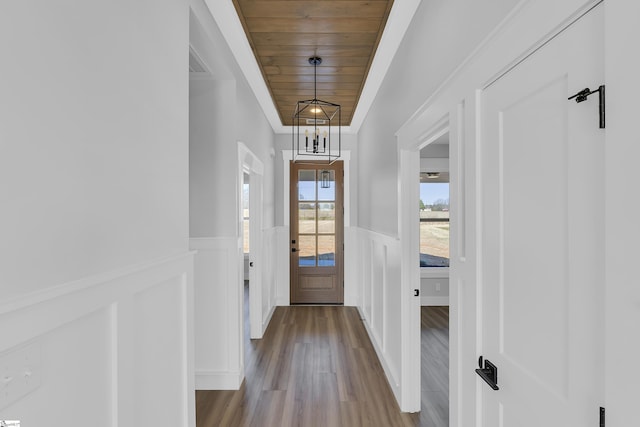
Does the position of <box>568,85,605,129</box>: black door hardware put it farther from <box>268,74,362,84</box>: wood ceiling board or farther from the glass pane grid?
A: the glass pane grid

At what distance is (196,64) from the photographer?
253 cm

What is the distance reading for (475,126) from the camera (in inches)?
50.1

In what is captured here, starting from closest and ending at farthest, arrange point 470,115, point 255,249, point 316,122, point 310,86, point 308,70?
point 470,115, point 308,70, point 310,86, point 255,249, point 316,122

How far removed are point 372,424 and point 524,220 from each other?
187 cm

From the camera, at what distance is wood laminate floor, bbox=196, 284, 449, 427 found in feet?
7.62

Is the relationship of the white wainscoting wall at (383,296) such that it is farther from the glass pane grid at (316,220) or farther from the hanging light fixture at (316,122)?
the hanging light fixture at (316,122)

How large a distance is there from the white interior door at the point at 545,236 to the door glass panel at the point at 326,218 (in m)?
4.05

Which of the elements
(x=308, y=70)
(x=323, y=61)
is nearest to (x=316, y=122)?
(x=308, y=70)

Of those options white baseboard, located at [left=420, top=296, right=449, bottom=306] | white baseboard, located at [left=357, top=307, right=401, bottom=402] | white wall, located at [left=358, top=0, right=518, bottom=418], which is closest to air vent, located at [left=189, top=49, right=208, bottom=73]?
white wall, located at [left=358, top=0, right=518, bottom=418]

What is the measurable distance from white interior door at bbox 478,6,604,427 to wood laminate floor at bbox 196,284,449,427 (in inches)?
54.4

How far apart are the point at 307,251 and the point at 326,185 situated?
1.07 m

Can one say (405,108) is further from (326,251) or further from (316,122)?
(326,251)

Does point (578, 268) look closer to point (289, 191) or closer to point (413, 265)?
point (413, 265)

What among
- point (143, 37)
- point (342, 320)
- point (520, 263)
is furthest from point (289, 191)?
point (520, 263)
